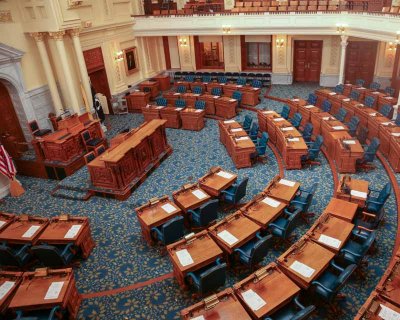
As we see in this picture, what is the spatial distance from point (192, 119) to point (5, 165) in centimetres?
681

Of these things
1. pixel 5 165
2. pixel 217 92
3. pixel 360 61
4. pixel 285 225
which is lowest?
pixel 285 225

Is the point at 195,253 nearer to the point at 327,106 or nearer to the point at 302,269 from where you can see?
the point at 302,269

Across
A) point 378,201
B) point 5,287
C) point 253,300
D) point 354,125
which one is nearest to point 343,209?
point 378,201

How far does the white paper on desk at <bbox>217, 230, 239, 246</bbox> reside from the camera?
676 cm

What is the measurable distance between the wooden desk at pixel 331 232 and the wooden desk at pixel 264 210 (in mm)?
875

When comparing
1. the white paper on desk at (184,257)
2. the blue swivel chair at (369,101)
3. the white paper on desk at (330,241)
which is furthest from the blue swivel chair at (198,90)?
the white paper on desk at (330,241)

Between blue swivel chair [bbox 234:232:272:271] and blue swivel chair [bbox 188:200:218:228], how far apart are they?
119cm

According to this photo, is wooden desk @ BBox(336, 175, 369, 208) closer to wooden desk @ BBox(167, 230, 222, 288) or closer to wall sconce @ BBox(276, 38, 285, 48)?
wooden desk @ BBox(167, 230, 222, 288)

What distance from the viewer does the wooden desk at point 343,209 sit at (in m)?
7.13

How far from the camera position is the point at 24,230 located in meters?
7.73

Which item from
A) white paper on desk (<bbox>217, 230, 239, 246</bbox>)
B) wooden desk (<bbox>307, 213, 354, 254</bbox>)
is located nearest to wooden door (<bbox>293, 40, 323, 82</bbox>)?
wooden desk (<bbox>307, 213, 354, 254</bbox>)

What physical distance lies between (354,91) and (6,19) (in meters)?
13.1

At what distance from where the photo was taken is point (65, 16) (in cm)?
1235

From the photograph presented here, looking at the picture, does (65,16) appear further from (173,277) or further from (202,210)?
(173,277)
